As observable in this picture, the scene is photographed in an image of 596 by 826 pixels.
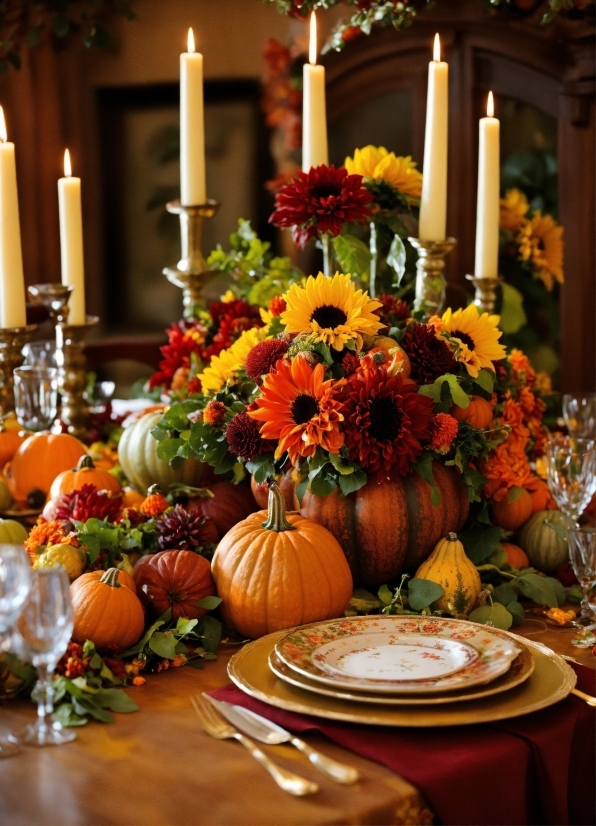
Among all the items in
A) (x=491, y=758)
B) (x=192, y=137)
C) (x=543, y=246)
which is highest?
(x=192, y=137)

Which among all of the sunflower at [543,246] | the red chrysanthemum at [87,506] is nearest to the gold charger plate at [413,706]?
the red chrysanthemum at [87,506]

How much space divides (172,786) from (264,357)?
522mm

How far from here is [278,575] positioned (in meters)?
1.07

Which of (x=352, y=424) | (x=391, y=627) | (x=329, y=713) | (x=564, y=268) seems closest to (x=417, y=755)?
(x=329, y=713)

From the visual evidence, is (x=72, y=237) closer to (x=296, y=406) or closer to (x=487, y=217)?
(x=487, y=217)

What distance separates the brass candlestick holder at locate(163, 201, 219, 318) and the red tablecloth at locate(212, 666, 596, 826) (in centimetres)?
90

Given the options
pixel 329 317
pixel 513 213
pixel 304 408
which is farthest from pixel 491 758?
pixel 513 213

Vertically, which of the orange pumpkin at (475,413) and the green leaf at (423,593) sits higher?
the orange pumpkin at (475,413)

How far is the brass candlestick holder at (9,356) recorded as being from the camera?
5.20 feet

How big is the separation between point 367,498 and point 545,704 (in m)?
0.34

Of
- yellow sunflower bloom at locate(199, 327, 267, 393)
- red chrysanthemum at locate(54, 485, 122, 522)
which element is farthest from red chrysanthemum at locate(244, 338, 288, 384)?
red chrysanthemum at locate(54, 485, 122, 522)

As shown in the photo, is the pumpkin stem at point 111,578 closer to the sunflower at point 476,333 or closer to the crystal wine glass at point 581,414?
the sunflower at point 476,333

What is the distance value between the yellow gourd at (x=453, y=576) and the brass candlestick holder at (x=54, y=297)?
2.51 ft

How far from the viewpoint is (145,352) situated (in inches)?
93.0
